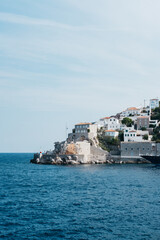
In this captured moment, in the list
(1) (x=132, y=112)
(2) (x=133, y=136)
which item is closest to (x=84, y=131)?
(2) (x=133, y=136)

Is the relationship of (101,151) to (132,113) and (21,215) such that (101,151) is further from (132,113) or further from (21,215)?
(21,215)

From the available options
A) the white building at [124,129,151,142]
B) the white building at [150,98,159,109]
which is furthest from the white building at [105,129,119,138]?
the white building at [150,98,159,109]

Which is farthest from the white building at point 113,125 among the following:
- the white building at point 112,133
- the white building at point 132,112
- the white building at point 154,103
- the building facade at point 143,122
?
the white building at point 154,103

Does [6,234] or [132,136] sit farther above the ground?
[132,136]

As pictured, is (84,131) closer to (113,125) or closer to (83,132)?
(83,132)

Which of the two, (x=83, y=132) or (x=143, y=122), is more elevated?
(x=143, y=122)

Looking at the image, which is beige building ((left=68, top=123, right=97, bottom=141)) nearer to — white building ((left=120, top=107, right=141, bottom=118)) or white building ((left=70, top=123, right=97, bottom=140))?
white building ((left=70, top=123, right=97, bottom=140))

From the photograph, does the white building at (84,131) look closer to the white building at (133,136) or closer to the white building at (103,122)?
the white building at (133,136)

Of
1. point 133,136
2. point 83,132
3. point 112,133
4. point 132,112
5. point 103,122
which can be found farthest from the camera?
point 132,112

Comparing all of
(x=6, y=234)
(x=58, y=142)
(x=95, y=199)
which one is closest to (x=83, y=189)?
(x=95, y=199)

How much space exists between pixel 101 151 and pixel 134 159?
8998 millimetres

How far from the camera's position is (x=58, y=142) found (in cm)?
8069

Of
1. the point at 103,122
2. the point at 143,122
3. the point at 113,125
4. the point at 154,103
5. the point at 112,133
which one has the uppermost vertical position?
the point at 154,103

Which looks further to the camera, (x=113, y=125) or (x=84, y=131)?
(x=113, y=125)
